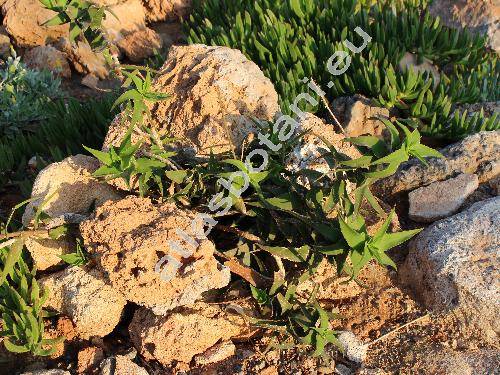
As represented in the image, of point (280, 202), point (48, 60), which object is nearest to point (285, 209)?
point (280, 202)

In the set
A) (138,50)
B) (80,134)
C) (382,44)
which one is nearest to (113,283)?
(80,134)

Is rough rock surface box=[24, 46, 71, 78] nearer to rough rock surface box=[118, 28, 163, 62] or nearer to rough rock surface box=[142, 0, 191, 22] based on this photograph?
rough rock surface box=[118, 28, 163, 62]

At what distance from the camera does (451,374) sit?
82.5 inches

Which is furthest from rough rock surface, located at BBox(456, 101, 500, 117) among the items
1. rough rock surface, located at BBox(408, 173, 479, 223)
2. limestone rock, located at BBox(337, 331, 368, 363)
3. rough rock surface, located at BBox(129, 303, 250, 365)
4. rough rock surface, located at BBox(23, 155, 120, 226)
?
rough rock surface, located at BBox(23, 155, 120, 226)

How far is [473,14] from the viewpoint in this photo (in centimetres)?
439

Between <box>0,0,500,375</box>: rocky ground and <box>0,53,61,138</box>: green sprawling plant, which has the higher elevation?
<box>0,53,61,138</box>: green sprawling plant

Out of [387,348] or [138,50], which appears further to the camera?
[138,50]

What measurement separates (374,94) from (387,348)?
5.42 ft

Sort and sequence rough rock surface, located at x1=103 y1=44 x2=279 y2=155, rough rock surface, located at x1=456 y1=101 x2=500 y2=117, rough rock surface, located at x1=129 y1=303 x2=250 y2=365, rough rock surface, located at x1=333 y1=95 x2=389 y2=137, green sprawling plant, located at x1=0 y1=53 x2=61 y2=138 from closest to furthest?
rough rock surface, located at x1=129 y1=303 x2=250 y2=365, rough rock surface, located at x1=103 y1=44 x2=279 y2=155, rough rock surface, located at x1=333 y1=95 x2=389 y2=137, rough rock surface, located at x1=456 y1=101 x2=500 y2=117, green sprawling plant, located at x1=0 y1=53 x2=61 y2=138

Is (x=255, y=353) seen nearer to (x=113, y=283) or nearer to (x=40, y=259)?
(x=113, y=283)

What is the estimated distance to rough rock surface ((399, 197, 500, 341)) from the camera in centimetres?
219

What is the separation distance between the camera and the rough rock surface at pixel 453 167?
2715 mm

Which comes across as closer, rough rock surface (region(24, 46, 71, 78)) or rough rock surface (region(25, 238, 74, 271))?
rough rock surface (region(25, 238, 74, 271))

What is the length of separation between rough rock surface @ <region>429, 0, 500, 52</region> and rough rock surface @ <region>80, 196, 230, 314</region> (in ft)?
10.2
